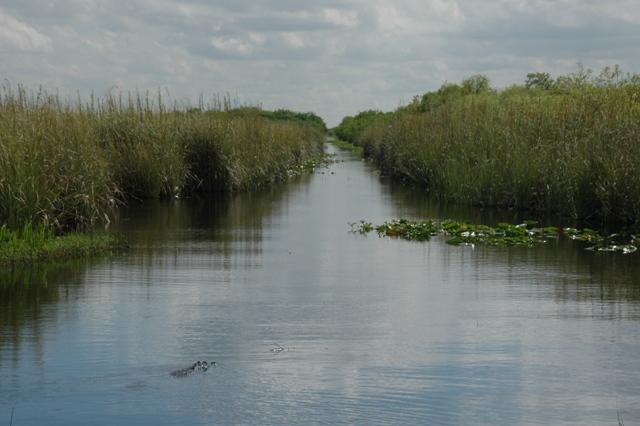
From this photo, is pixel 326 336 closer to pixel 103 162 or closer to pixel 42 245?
pixel 42 245

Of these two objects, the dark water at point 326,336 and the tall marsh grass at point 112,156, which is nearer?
the dark water at point 326,336

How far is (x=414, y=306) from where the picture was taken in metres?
11.4

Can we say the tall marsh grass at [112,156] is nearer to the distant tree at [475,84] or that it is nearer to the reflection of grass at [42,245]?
the reflection of grass at [42,245]

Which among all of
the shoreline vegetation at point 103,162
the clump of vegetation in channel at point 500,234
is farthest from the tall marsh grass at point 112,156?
the clump of vegetation in channel at point 500,234

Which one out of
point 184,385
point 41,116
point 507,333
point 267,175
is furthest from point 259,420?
point 267,175

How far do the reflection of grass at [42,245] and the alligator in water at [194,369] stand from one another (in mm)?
6060

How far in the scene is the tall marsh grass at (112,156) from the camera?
1598 cm

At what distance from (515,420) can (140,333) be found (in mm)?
4138

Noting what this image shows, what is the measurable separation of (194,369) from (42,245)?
6.68 m

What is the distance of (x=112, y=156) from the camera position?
2514 centimetres

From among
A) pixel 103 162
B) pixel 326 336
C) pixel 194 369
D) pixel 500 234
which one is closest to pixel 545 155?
pixel 500 234

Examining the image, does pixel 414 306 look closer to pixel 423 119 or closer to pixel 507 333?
pixel 507 333

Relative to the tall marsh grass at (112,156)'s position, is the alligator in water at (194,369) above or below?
below

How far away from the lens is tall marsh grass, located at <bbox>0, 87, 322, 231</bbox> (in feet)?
52.4
